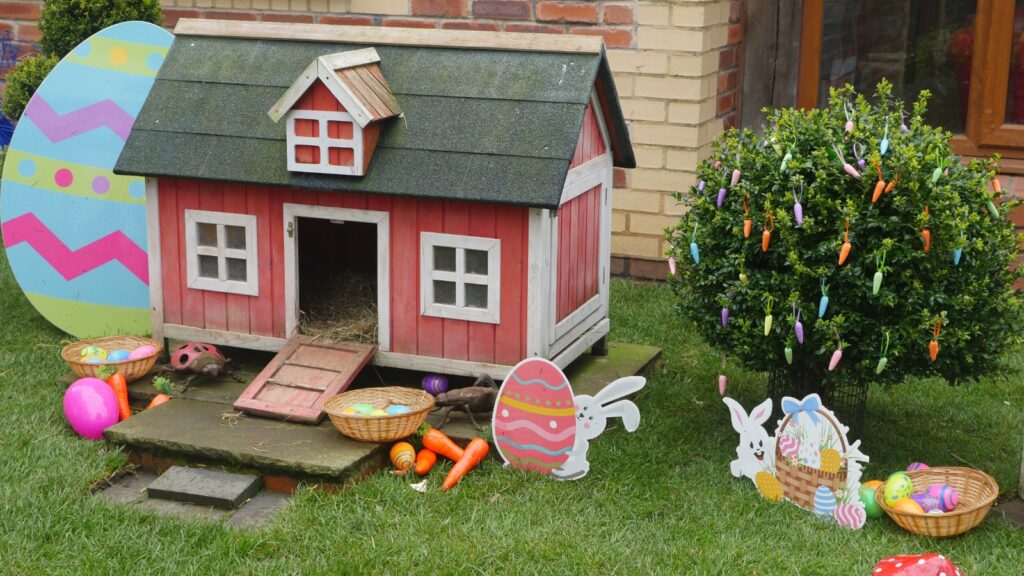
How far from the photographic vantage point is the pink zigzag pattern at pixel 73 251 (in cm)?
679

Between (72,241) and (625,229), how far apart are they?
3524 mm

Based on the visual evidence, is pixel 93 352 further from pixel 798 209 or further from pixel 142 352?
pixel 798 209

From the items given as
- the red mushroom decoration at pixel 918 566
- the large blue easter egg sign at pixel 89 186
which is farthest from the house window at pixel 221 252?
the red mushroom decoration at pixel 918 566

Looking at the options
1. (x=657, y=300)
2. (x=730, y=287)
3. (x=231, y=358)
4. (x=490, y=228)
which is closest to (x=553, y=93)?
(x=490, y=228)

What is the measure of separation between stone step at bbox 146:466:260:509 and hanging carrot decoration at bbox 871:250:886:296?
253 cm

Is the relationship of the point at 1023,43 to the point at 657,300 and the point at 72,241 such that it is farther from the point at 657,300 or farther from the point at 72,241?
the point at 72,241

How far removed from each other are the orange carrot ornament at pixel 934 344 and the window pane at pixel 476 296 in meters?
1.87

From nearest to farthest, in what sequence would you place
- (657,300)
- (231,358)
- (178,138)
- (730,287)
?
(730,287) < (178,138) < (231,358) < (657,300)

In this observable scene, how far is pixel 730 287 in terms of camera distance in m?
5.06

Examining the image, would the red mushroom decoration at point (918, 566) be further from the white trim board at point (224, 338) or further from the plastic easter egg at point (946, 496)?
the white trim board at point (224, 338)

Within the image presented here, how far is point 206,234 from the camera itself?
5.96 meters

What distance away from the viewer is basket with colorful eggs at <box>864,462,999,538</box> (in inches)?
183

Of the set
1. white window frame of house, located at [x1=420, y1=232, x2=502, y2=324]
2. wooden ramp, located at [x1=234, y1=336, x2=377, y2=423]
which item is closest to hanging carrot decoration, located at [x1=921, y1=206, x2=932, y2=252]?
white window frame of house, located at [x1=420, y1=232, x2=502, y2=324]

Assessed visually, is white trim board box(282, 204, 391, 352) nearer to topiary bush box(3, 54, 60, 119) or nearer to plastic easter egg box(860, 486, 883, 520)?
plastic easter egg box(860, 486, 883, 520)
